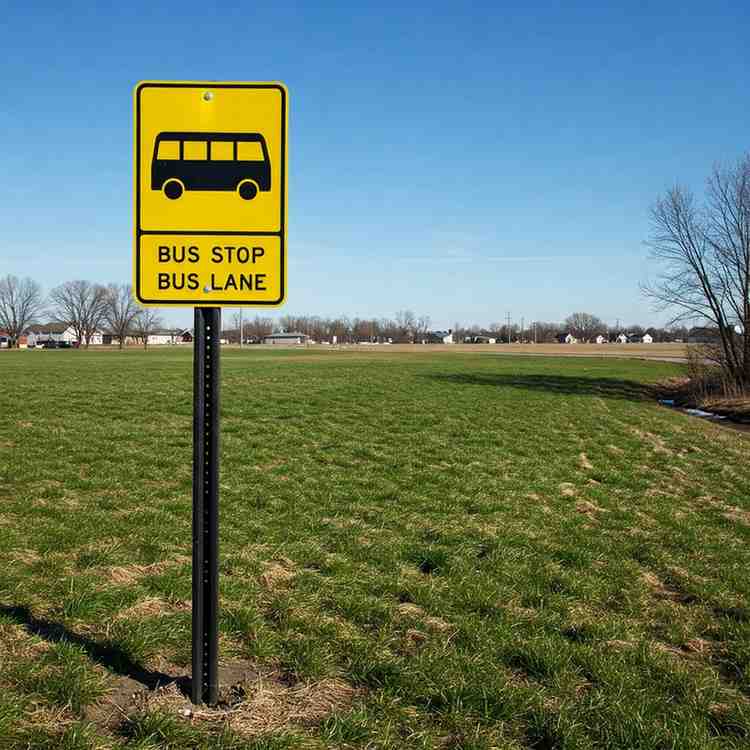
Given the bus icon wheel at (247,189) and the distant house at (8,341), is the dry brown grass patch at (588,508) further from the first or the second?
the distant house at (8,341)

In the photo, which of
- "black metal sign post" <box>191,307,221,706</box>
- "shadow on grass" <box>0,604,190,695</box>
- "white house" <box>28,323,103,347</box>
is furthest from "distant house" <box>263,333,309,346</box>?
"black metal sign post" <box>191,307,221,706</box>

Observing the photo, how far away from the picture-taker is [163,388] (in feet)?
77.0

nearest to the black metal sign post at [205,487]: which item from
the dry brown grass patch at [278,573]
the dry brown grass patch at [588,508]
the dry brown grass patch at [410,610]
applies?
the dry brown grass patch at [410,610]

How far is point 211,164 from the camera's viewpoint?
329 cm

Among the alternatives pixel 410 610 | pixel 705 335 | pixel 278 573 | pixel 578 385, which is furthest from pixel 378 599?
pixel 705 335

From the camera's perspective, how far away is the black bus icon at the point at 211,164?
328 cm

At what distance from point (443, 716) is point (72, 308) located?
147 meters

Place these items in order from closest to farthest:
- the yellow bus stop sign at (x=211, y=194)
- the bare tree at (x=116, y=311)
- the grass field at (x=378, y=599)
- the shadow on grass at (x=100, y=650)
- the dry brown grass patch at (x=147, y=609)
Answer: the yellow bus stop sign at (x=211, y=194) < the grass field at (x=378, y=599) < the shadow on grass at (x=100, y=650) < the dry brown grass patch at (x=147, y=609) < the bare tree at (x=116, y=311)

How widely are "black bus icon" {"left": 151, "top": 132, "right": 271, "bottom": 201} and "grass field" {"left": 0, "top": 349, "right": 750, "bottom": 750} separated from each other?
2447 millimetres

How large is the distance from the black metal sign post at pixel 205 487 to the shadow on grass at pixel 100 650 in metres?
0.38

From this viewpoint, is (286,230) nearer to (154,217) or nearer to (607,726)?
(154,217)

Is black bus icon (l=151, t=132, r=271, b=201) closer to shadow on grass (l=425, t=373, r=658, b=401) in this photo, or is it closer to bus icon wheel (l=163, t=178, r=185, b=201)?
bus icon wheel (l=163, t=178, r=185, b=201)

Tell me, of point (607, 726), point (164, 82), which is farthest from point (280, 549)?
point (164, 82)

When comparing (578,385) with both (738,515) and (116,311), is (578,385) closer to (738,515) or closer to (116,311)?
(738,515)
